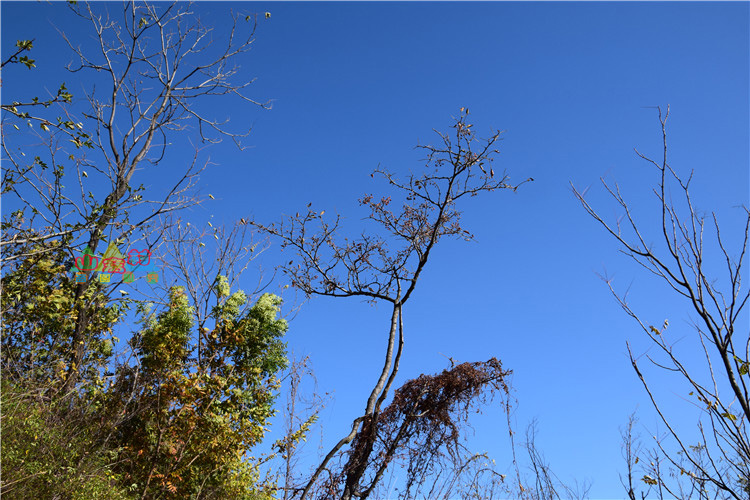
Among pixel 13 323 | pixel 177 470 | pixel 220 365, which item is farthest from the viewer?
pixel 220 365

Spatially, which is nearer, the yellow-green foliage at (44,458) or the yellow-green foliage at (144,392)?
the yellow-green foliage at (44,458)

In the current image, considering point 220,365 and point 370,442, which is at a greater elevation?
point 220,365

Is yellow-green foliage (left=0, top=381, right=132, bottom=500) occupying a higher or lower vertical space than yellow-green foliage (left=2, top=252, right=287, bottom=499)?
lower

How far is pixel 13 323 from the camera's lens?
25.7ft

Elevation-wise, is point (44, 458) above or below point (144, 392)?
below

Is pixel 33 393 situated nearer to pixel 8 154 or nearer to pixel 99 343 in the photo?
pixel 99 343

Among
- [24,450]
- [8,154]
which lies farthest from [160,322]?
[8,154]

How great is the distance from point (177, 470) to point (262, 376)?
201cm

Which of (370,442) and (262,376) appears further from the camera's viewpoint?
(262,376)

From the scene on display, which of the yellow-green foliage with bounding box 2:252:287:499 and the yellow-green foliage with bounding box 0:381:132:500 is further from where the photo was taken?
the yellow-green foliage with bounding box 2:252:287:499

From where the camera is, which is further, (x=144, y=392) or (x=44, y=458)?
(x=144, y=392)

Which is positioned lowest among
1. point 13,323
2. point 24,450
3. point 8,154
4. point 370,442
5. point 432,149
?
point 24,450

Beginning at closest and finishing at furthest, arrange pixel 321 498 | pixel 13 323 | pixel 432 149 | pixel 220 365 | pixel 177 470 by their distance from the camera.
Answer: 1. pixel 321 498
2. pixel 432 149
3. pixel 177 470
4. pixel 13 323
5. pixel 220 365

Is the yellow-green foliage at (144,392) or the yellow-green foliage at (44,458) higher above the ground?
the yellow-green foliage at (144,392)
